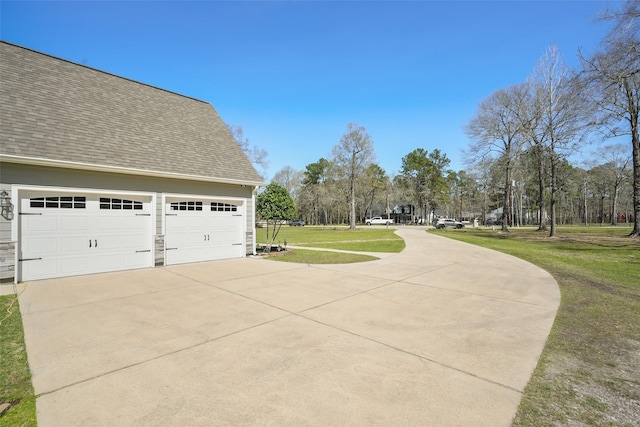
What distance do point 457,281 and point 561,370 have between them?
15.4 feet

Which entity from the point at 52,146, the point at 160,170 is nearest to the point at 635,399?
the point at 160,170

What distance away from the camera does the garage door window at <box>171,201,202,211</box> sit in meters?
10.7

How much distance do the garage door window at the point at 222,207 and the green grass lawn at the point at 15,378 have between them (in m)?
7.24

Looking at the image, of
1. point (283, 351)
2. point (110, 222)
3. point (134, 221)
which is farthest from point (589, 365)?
point (110, 222)

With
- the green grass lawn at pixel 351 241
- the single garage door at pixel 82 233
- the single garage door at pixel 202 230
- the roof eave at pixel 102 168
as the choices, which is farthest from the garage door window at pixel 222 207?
the green grass lawn at pixel 351 241

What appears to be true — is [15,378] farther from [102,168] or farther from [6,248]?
[102,168]

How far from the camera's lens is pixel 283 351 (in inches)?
147

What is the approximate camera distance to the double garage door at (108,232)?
799 cm

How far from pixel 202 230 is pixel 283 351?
8805 mm

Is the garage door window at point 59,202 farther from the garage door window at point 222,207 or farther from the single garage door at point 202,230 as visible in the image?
the garage door window at point 222,207

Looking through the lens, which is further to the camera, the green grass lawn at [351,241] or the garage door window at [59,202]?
the green grass lawn at [351,241]

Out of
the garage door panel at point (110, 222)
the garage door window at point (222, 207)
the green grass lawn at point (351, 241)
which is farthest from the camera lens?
the green grass lawn at point (351, 241)

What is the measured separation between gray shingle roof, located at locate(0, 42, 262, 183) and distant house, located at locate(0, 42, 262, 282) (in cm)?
4

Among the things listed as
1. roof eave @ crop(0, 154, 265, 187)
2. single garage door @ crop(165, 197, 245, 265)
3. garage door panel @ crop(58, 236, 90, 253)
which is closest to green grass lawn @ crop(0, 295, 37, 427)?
garage door panel @ crop(58, 236, 90, 253)
